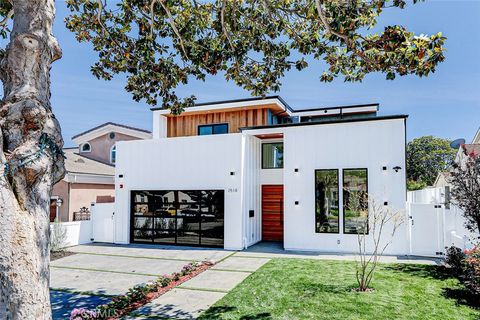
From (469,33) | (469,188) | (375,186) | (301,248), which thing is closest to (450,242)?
(375,186)

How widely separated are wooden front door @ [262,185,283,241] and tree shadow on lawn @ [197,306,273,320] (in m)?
8.84

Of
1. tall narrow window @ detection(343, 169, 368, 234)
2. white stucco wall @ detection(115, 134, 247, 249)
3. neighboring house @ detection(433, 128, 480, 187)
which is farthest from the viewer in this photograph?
white stucco wall @ detection(115, 134, 247, 249)

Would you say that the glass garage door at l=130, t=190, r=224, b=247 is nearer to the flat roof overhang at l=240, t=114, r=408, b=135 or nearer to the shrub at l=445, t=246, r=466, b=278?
the flat roof overhang at l=240, t=114, r=408, b=135

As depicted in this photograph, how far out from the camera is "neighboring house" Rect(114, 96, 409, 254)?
12.3 m

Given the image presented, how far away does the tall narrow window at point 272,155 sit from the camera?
15.2m

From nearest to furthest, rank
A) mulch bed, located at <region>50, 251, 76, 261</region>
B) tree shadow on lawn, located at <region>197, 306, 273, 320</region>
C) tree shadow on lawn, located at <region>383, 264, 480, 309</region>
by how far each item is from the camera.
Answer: tree shadow on lawn, located at <region>197, 306, 273, 320</region> < tree shadow on lawn, located at <region>383, 264, 480, 309</region> < mulch bed, located at <region>50, 251, 76, 261</region>

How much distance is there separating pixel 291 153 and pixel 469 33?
7585 millimetres

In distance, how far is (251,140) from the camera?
1455 centimetres

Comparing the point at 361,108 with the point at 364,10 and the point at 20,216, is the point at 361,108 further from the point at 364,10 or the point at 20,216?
the point at 20,216

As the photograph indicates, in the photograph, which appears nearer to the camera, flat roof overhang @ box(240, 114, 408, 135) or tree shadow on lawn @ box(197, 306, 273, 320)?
tree shadow on lawn @ box(197, 306, 273, 320)

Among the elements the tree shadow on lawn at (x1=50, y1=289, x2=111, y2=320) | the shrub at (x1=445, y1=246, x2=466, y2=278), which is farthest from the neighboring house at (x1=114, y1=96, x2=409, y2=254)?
the tree shadow on lawn at (x1=50, y1=289, x2=111, y2=320)

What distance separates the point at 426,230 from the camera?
38.4 ft

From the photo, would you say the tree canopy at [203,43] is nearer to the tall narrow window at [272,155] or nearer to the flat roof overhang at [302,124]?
the flat roof overhang at [302,124]

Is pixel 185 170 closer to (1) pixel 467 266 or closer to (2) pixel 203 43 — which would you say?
(2) pixel 203 43
